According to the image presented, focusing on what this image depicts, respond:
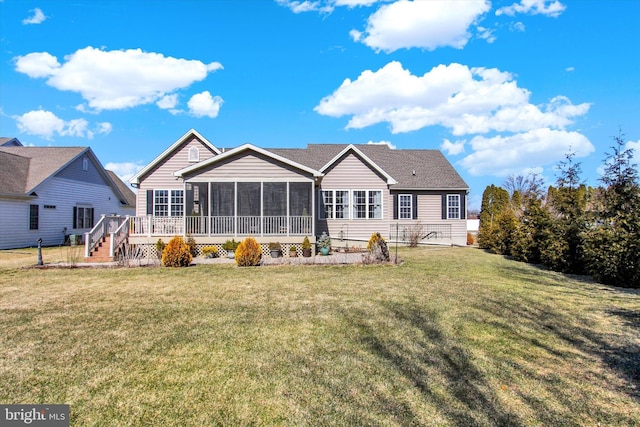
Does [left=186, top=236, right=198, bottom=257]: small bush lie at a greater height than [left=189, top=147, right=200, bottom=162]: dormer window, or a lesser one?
lesser

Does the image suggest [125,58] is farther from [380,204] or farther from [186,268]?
[380,204]

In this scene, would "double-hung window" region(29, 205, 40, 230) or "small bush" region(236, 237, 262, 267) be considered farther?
"double-hung window" region(29, 205, 40, 230)

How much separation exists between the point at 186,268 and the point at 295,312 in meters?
7.16

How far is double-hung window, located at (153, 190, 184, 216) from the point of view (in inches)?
816

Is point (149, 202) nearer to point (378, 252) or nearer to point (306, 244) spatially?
point (306, 244)

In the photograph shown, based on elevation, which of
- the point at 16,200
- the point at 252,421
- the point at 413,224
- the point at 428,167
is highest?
the point at 428,167

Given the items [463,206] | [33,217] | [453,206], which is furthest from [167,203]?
[463,206]

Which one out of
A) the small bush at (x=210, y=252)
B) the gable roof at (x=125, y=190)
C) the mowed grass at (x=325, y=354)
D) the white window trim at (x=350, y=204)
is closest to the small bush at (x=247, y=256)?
the small bush at (x=210, y=252)

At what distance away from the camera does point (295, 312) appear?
728 centimetres

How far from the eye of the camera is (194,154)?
21.3 m

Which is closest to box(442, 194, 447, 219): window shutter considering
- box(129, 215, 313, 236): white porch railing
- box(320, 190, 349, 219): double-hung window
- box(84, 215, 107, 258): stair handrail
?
box(320, 190, 349, 219): double-hung window

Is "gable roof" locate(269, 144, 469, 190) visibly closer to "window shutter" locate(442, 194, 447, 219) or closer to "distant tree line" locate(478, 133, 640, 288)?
"window shutter" locate(442, 194, 447, 219)

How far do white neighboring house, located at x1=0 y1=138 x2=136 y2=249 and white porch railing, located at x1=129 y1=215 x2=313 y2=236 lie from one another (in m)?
10.7

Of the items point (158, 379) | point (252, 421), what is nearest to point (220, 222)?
point (158, 379)
